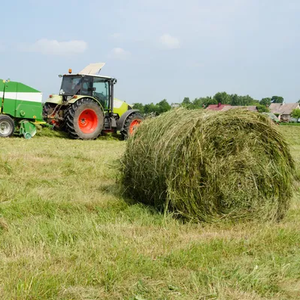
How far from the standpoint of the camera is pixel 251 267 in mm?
3168

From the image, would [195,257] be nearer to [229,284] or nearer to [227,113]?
[229,284]

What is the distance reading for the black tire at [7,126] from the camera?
12.0 metres

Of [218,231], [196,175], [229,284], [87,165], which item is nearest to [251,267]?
[229,284]

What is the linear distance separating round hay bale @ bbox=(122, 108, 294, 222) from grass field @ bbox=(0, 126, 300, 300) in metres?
0.22

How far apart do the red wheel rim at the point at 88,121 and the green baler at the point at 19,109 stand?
48.5 inches

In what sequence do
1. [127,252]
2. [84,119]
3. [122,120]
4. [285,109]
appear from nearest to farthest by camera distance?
[127,252] < [84,119] < [122,120] < [285,109]

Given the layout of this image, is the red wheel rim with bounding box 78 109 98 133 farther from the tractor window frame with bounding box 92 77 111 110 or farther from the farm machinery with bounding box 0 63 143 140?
the tractor window frame with bounding box 92 77 111 110

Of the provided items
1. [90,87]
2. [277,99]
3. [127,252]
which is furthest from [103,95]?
[277,99]

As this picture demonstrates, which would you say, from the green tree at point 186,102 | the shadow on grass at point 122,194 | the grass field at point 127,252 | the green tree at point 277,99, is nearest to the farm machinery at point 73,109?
the shadow on grass at point 122,194

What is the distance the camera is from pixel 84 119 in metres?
13.5

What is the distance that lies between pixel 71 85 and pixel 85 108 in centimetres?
111

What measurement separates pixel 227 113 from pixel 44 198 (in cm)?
236

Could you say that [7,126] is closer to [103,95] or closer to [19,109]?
[19,109]

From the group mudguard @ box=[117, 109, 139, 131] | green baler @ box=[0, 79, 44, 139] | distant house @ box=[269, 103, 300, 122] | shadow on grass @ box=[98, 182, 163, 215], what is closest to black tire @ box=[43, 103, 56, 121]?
green baler @ box=[0, 79, 44, 139]
